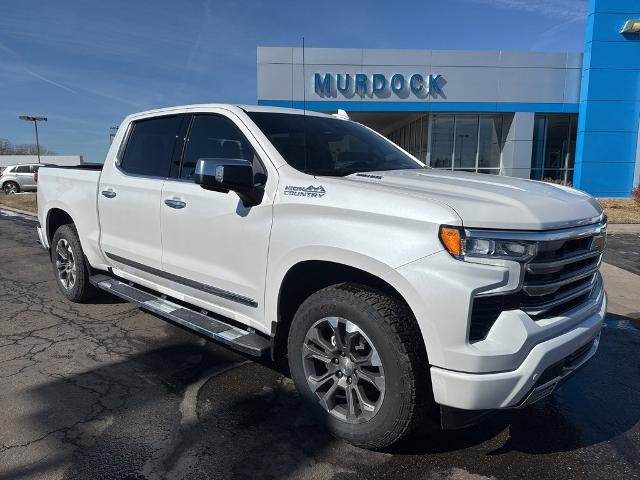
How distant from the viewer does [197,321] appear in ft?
11.9

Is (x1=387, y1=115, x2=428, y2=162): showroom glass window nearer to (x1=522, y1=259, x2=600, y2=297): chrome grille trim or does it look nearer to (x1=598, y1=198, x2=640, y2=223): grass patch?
(x1=598, y1=198, x2=640, y2=223): grass patch

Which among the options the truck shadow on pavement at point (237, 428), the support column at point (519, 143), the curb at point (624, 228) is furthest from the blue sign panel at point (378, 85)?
the truck shadow on pavement at point (237, 428)

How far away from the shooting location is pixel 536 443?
9.59ft

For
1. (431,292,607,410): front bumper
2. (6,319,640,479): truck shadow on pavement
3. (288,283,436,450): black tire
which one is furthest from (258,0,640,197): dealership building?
(431,292,607,410): front bumper

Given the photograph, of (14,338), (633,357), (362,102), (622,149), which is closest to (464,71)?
(362,102)

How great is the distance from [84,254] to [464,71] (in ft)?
65.4

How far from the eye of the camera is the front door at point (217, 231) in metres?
3.17

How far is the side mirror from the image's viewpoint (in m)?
2.92

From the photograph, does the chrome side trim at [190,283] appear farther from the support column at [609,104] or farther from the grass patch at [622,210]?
the support column at [609,104]

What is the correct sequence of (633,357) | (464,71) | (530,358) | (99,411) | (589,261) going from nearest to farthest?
(530,358) → (589,261) → (99,411) → (633,357) → (464,71)

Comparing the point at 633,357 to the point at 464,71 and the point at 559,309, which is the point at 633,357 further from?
the point at 464,71

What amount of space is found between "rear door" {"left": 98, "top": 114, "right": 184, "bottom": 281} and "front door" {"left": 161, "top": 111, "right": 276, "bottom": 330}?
190 millimetres

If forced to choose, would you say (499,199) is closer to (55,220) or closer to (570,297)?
(570,297)

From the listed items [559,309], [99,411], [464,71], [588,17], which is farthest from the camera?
[464,71]
